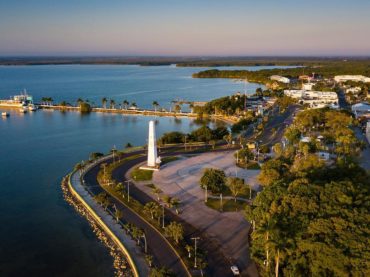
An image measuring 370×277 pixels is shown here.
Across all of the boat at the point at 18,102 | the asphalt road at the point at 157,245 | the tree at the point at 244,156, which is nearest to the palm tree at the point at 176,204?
the asphalt road at the point at 157,245

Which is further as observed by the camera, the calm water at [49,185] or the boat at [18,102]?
the boat at [18,102]

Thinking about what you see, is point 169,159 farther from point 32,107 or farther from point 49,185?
point 32,107

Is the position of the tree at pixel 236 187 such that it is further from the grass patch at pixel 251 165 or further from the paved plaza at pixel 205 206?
the grass patch at pixel 251 165

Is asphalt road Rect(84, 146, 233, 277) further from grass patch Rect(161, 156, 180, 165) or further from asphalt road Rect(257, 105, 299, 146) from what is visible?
asphalt road Rect(257, 105, 299, 146)

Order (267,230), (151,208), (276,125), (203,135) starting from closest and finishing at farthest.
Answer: (267,230) → (151,208) → (203,135) → (276,125)

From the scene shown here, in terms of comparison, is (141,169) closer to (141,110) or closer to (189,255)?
(189,255)

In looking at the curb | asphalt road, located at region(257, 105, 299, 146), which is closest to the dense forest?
the curb

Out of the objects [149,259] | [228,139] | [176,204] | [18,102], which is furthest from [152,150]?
[18,102]
